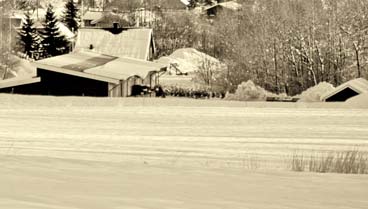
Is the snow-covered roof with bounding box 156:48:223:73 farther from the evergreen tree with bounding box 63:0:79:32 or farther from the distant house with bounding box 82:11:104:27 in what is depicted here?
the distant house with bounding box 82:11:104:27

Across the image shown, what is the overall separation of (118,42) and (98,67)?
52.6 feet

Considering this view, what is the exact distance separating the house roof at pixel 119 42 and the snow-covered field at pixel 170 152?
61.6 feet

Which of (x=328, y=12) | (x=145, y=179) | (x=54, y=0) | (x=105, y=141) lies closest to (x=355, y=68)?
(x=328, y=12)

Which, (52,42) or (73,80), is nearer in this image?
(73,80)

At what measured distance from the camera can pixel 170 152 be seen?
1609cm

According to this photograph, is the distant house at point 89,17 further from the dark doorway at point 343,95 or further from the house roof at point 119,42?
the dark doorway at point 343,95

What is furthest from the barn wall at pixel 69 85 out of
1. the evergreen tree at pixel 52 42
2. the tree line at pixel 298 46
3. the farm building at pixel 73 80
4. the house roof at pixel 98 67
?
the evergreen tree at pixel 52 42

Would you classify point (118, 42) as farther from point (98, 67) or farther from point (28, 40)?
point (28, 40)

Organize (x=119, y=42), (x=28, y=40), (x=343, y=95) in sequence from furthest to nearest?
1. (x=28, y=40)
2. (x=119, y=42)
3. (x=343, y=95)

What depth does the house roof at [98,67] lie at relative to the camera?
3155 cm

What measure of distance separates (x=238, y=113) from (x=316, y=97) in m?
10.2

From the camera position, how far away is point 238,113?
26.1 metres

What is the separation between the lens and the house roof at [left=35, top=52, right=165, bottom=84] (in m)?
31.5

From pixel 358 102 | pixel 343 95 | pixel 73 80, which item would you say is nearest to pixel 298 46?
pixel 343 95
